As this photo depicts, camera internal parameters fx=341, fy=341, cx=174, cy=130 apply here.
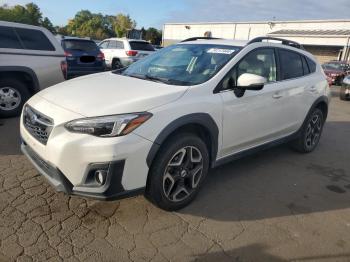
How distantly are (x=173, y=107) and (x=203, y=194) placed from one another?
1.29 m

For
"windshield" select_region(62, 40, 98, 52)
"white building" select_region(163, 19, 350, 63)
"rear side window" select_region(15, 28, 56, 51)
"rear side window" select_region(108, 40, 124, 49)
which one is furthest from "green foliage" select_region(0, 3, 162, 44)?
"rear side window" select_region(15, 28, 56, 51)

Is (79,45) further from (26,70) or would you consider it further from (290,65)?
(290,65)

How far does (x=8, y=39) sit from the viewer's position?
6.33m

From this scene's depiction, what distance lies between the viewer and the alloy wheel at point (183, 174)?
3340 mm

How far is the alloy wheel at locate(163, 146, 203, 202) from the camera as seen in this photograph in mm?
3340

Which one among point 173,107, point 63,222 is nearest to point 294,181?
point 173,107

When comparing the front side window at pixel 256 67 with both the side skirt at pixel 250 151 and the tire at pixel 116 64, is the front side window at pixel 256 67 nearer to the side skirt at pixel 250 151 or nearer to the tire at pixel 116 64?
the side skirt at pixel 250 151

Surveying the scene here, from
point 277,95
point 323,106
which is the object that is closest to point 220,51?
point 277,95

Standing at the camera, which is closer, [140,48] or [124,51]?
[124,51]

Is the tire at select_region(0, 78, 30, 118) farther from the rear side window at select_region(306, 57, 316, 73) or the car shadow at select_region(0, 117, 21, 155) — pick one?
the rear side window at select_region(306, 57, 316, 73)

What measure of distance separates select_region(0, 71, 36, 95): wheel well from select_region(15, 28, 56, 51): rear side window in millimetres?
542

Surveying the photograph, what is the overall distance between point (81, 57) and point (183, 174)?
27.9ft

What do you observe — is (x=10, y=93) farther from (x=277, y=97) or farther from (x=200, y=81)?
(x=277, y=97)

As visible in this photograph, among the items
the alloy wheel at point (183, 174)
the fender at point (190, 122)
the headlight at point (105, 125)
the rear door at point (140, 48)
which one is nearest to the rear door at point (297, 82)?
the fender at point (190, 122)
